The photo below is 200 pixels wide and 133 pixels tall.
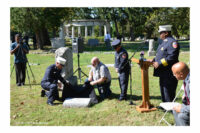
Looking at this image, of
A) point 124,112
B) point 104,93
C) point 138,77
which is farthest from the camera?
point 138,77

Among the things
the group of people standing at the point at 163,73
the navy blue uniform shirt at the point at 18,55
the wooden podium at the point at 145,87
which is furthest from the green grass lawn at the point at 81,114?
the navy blue uniform shirt at the point at 18,55

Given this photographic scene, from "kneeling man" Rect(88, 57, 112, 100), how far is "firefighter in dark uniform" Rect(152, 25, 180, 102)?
156 centimetres

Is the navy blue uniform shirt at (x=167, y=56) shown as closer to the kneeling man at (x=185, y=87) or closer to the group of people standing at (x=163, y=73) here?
the group of people standing at (x=163, y=73)

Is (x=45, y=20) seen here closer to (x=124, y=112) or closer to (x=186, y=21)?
(x=186, y=21)

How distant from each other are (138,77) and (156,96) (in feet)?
8.99

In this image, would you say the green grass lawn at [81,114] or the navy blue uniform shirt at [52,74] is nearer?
the green grass lawn at [81,114]

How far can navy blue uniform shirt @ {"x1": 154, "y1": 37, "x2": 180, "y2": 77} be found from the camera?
4.57m

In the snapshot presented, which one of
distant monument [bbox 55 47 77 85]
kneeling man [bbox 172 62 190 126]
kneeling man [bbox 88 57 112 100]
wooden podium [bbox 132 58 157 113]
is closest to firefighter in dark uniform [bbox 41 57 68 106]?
kneeling man [bbox 88 57 112 100]

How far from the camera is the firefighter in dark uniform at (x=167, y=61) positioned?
15.0 feet

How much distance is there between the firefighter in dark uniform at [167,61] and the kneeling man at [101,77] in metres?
1.56

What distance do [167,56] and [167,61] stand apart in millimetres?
126

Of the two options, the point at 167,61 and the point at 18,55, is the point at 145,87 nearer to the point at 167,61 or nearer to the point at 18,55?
the point at 167,61

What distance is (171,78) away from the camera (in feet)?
15.8

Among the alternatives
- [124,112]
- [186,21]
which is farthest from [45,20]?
[124,112]
